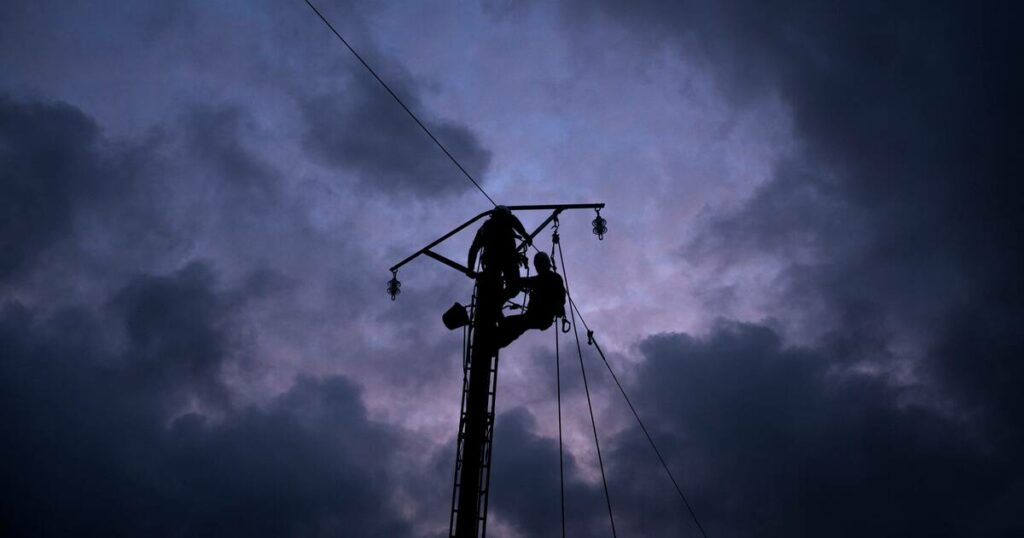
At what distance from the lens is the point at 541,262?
534 inches

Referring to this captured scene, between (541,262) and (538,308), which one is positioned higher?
(541,262)

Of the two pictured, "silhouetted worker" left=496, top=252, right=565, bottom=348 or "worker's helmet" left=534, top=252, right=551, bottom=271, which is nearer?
"silhouetted worker" left=496, top=252, right=565, bottom=348

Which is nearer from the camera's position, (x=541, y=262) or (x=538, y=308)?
(x=538, y=308)

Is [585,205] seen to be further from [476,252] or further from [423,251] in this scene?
[423,251]

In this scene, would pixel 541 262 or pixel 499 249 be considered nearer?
pixel 499 249

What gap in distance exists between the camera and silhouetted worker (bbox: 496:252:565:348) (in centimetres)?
1223

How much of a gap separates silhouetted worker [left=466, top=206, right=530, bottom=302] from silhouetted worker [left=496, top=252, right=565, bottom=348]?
0.36 meters

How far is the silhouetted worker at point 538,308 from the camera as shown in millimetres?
12227

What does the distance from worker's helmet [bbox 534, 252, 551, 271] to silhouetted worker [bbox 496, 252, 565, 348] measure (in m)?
0.23

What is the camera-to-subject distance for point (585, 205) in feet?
44.5

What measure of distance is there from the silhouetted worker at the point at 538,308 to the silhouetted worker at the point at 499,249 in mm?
364

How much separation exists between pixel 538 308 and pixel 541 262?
1485mm

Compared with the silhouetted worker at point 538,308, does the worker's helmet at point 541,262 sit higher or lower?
higher

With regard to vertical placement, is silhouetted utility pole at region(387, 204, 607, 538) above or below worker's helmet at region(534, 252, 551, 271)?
below
